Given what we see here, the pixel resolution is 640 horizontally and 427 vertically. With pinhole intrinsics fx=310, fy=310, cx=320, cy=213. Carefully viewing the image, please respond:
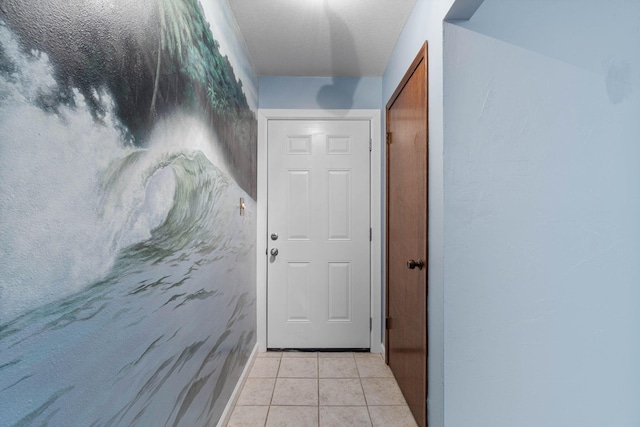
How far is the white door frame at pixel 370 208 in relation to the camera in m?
2.53

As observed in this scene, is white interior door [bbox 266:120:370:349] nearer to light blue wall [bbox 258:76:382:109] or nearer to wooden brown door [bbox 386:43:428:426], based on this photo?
light blue wall [bbox 258:76:382:109]

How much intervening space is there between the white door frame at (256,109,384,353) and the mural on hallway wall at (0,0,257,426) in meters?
1.04

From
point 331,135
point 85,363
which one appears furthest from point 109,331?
point 331,135

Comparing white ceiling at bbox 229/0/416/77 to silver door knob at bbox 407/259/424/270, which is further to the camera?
white ceiling at bbox 229/0/416/77

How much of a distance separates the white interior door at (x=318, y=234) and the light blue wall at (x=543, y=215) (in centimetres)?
126

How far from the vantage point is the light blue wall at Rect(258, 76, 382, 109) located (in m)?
2.55

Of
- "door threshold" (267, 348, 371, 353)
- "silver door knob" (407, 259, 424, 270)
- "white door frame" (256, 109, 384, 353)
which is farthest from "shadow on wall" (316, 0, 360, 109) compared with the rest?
"door threshold" (267, 348, 371, 353)

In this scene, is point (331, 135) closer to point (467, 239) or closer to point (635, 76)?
point (467, 239)

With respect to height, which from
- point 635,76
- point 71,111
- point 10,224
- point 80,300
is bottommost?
point 80,300

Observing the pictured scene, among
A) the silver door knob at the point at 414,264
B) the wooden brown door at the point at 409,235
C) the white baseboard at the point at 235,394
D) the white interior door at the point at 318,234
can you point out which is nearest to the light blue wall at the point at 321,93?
the white interior door at the point at 318,234

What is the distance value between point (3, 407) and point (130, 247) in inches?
15.8

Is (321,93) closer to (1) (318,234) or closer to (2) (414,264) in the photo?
(1) (318,234)

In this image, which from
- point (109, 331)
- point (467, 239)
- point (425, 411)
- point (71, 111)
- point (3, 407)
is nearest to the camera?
point (3, 407)

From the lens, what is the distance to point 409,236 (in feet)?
5.89
